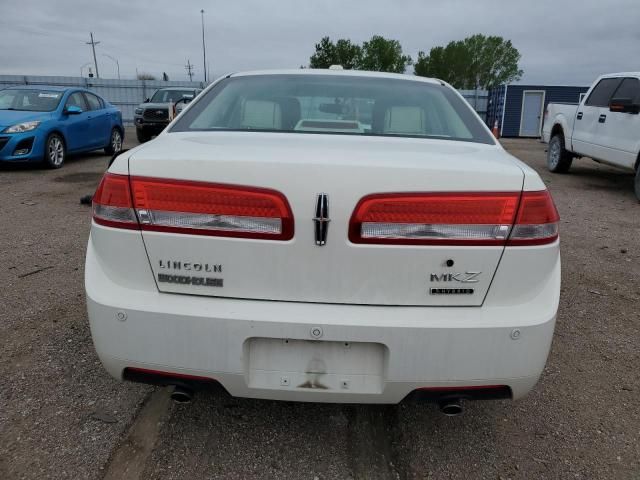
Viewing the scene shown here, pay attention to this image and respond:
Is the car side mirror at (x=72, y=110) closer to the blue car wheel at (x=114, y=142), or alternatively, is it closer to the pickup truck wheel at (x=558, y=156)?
the blue car wheel at (x=114, y=142)

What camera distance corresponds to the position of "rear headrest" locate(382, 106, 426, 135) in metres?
2.54

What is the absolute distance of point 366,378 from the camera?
185 centimetres

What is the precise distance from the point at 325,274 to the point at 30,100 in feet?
33.4

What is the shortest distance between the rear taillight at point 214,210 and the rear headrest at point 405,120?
3.30 feet

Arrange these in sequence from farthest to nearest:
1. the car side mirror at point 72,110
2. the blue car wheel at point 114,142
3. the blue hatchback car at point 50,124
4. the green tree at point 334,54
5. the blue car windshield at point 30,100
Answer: the green tree at point 334,54
the blue car wheel at point 114,142
the car side mirror at point 72,110
the blue car windshield at point 30,100
the blue hatchback car at point 50,124

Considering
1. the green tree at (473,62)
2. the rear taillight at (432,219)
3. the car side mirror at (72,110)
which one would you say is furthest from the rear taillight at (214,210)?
the green tree at (473,62)

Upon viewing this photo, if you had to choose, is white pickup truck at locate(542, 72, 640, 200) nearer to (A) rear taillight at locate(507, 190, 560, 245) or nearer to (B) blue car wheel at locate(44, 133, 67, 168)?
(A) rear taillight at locate(507, 190, 560, 245)

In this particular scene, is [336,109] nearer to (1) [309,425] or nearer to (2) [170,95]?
(1) [309,425]

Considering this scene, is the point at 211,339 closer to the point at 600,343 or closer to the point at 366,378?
the point at 366,378

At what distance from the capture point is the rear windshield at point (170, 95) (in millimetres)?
16469

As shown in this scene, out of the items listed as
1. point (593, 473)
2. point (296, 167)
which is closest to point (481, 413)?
point (593, 473)

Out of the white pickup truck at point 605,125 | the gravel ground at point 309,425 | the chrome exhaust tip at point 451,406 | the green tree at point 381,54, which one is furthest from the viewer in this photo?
the green tree at point 381,54

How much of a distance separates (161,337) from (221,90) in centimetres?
155

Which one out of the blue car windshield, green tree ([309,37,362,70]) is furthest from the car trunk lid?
green tree ([309,37,362,70])
